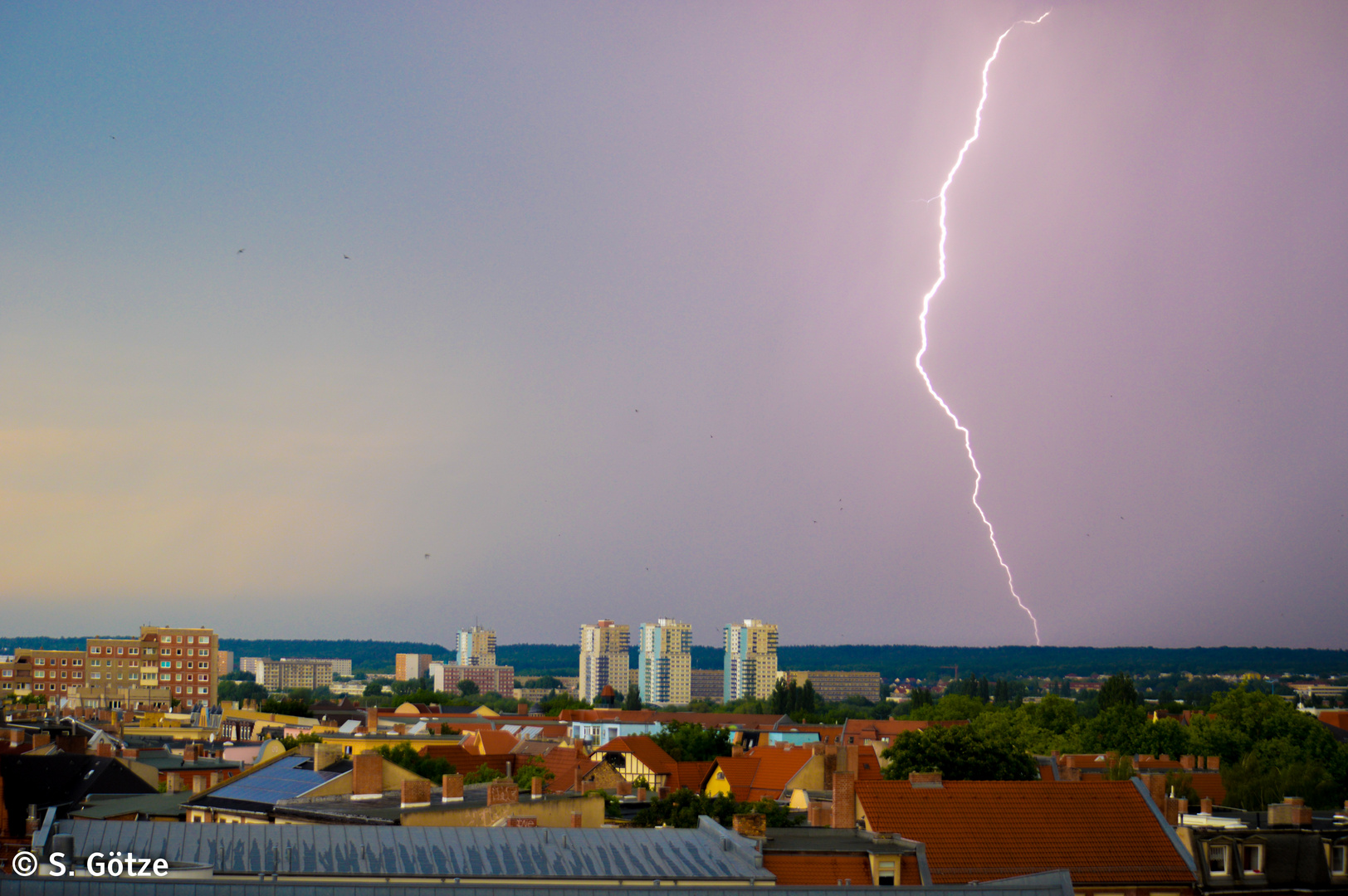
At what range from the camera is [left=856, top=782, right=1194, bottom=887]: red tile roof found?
2842cm

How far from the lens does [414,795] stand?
35.6 m

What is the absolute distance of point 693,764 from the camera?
253 ft

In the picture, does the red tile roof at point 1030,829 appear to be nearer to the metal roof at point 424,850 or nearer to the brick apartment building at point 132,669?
the metal roof at point 424,850

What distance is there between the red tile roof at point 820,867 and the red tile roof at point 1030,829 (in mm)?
1840

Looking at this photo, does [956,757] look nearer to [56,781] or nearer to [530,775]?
[530,775]

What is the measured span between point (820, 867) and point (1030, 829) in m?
5.94

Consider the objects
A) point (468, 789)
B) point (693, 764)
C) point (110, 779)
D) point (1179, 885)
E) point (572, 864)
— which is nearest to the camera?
point (572, 864)

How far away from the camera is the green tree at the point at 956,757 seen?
48075 millimetres

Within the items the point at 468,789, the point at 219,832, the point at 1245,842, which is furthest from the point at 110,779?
the point at 1245,842

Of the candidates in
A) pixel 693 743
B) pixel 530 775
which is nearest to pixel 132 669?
pixel 693 743

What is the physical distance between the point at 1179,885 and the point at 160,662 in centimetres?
17851

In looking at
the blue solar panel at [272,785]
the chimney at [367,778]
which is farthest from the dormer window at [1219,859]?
the blue solar panel at [272,785]

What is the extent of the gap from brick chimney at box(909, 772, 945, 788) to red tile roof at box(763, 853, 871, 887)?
4.73 metres

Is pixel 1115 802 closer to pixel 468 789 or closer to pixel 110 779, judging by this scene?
pixel 468 789
